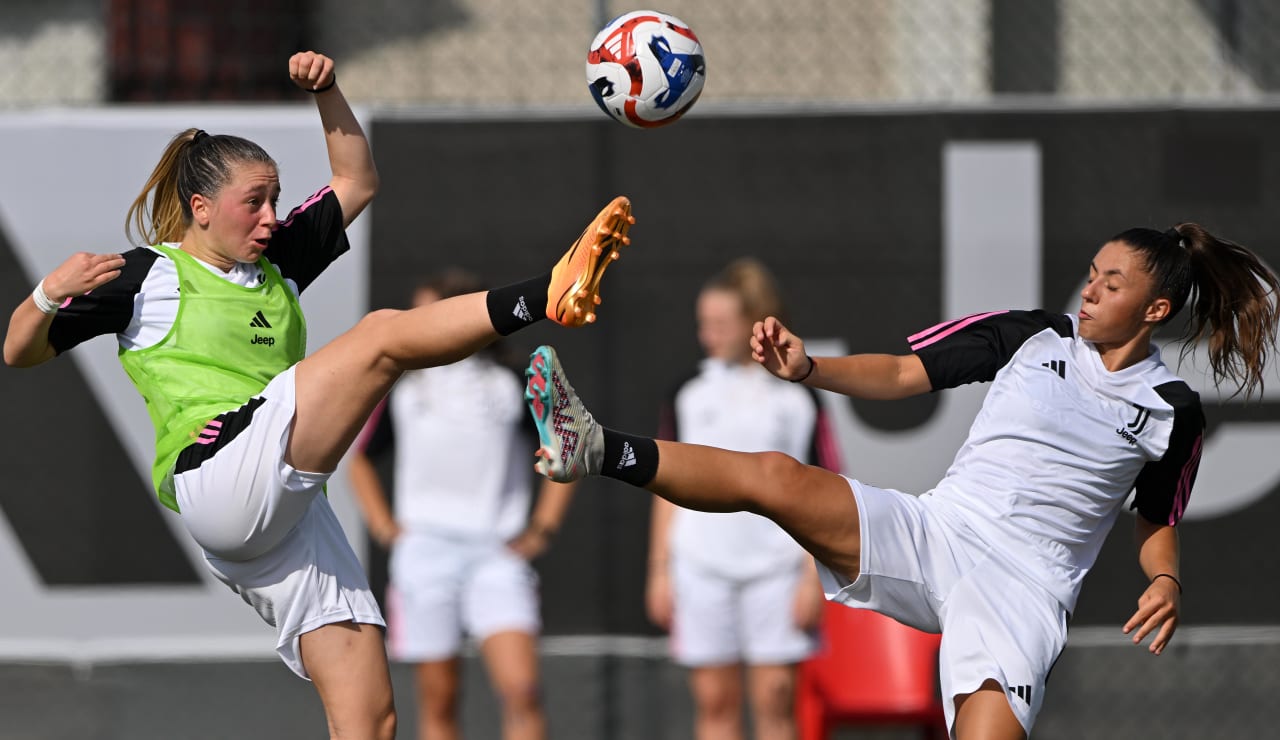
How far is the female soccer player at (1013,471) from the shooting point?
3.89 metres

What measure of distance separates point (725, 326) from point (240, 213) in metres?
2.73

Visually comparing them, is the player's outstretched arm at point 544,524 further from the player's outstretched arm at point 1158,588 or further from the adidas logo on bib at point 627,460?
the player's outstretched arm at point 1158,588

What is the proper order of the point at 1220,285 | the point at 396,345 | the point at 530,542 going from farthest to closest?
the point at 530,542, the point at 1220,285, the point at 396,345

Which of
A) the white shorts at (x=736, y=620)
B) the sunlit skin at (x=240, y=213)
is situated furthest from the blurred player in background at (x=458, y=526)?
the sunlit skin at (x=240, y=213)

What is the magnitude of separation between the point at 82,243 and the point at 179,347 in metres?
3.05

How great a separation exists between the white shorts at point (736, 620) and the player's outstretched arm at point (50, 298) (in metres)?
3.02

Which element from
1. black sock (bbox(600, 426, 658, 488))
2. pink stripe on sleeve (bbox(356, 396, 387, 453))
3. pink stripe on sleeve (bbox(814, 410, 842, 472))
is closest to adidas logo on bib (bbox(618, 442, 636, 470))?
black sock (bbox(600, 426, 658, 488))

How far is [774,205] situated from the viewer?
6805 millimetres

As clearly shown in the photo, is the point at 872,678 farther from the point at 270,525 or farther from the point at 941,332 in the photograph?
the point at 270,525

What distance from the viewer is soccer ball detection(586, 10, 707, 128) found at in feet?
15.3

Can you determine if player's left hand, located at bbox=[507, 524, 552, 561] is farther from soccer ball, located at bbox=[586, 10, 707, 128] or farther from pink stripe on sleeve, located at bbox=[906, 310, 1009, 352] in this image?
pink stripe on sleeve, located at bbox=[906, 310, 1009, 352]

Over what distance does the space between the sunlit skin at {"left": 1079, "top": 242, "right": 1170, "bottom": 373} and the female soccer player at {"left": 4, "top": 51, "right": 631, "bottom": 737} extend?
1.27 meters

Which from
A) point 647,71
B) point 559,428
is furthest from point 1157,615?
point 647,71

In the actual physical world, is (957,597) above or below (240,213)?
below
